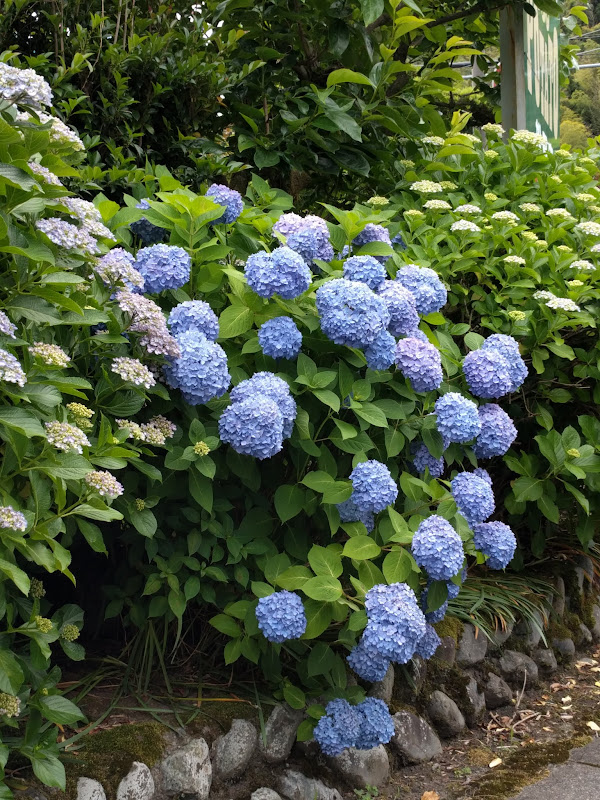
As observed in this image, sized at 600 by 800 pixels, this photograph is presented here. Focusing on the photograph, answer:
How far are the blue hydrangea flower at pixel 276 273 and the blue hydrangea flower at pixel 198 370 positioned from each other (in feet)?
0.72

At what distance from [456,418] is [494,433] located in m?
0.30

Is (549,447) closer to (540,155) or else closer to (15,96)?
(540,155)

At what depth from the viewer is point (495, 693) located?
324 cm

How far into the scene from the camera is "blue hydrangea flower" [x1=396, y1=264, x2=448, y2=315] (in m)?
2.69

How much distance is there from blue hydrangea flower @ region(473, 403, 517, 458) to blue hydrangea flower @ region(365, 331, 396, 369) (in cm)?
49

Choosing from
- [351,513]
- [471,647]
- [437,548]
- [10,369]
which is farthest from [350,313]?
[471,647]

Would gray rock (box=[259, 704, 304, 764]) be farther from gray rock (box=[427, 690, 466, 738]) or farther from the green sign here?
the green sign

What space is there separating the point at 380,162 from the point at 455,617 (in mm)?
2203

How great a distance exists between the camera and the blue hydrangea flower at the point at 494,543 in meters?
2.62

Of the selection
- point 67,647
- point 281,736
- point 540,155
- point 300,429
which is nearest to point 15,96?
point 300,429

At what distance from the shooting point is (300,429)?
7.64 ft

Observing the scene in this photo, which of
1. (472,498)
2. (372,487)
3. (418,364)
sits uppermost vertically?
(418,364)

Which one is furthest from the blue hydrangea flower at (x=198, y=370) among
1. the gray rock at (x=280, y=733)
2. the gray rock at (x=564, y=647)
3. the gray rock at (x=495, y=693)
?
the gray rock at (x=564, y=647)

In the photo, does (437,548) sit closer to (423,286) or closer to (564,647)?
(423,286)
